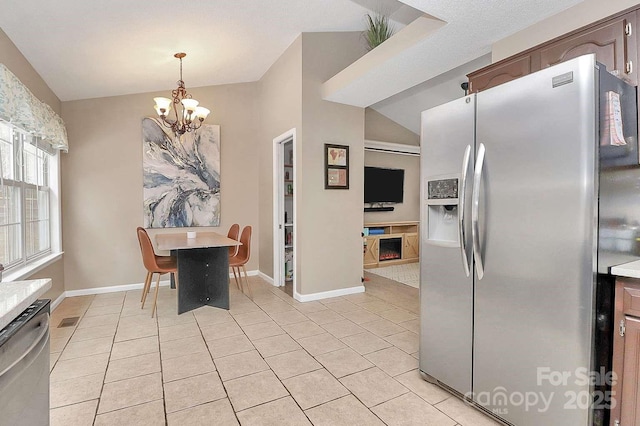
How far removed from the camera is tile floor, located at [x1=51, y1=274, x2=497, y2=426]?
6.01ft

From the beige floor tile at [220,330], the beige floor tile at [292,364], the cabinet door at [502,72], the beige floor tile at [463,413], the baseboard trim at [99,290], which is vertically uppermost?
the cabinet door at [502,72]

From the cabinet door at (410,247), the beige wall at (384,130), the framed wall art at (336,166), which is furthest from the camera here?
the cabinet door at (410,247)

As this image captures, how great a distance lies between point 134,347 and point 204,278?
1.06m

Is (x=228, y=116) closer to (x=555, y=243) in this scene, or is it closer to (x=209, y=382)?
(x=209, y=382)

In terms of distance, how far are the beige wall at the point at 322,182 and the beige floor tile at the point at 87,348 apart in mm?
1989

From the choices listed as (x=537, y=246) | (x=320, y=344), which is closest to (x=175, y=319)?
(x=320, y=344)

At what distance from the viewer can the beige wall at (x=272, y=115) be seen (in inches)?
157

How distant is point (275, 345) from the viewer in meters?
2.71

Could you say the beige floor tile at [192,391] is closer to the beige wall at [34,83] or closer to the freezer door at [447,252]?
the freezer door at [447,252]

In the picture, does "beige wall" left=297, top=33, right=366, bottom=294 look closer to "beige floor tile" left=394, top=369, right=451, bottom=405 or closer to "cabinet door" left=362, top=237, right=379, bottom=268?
"cabinet door" left=362, top=237, right=379, bottom=268

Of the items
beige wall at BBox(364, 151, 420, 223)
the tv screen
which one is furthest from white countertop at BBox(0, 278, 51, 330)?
beige wall at BBox(364, 151, 420, 223)

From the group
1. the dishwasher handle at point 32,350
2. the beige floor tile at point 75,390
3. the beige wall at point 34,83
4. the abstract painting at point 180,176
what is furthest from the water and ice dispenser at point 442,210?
the abstract painting at point 180,176

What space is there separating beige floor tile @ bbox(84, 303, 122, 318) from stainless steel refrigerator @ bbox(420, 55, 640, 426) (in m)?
3.43

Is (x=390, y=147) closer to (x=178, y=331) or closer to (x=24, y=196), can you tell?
(x=178, y=331)
